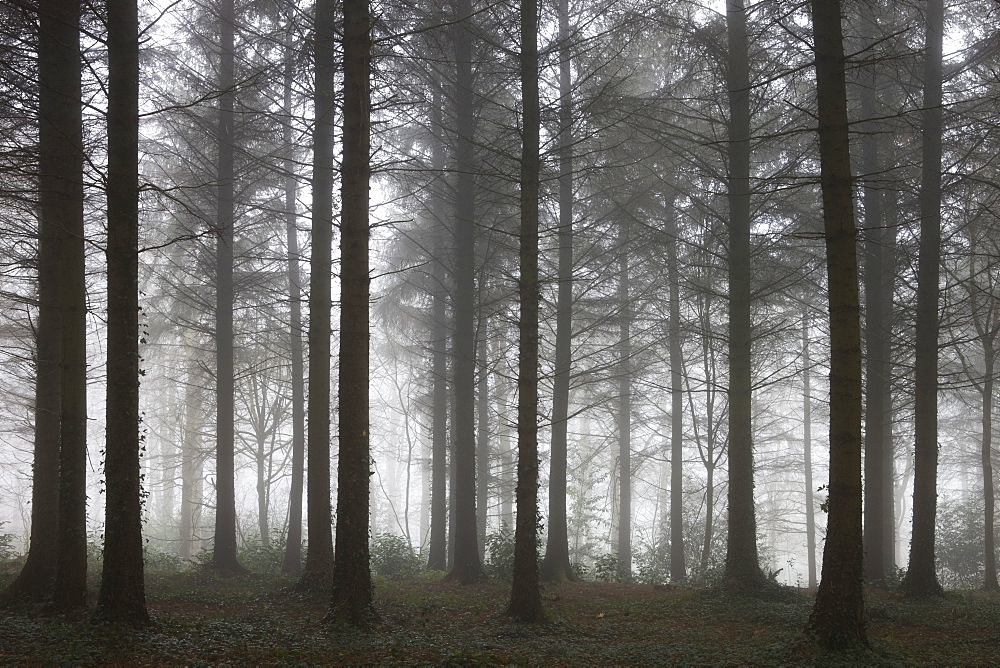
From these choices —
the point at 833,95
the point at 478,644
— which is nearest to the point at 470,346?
the point at 478,644

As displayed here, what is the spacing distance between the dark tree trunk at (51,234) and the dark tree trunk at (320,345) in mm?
3496

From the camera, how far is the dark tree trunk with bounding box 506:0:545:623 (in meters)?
9.27

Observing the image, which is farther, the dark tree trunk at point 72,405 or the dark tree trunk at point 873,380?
the dark tree trunk at point 873,380

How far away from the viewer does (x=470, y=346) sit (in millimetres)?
14320

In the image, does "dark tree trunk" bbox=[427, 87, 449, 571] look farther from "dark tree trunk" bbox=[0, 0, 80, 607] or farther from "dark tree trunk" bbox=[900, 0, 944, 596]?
"dark tree trunk" bbox=[900, 0, 944, 596]

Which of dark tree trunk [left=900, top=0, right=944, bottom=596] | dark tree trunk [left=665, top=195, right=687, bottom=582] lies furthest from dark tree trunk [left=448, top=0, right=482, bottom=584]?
dark tree trunk [left=900, top=0, right=944, bottom=596]

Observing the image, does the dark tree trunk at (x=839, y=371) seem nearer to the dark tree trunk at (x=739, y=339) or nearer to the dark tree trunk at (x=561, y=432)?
the dark tree trunk at (x=739, y=339)

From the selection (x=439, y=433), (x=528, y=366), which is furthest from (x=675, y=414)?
(x=528, y=366)

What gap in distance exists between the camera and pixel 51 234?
30.0ft

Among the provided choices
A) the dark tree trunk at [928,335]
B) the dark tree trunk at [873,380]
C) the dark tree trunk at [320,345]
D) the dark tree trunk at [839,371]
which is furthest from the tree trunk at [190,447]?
the dark tree trunk at [928,335]

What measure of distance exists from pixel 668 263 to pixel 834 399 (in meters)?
8.92

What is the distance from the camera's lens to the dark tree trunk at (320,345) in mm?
11148

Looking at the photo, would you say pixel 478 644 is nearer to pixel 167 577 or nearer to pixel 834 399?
pixel 834 399

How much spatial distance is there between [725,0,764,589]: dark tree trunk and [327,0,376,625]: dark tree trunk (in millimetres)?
6571
